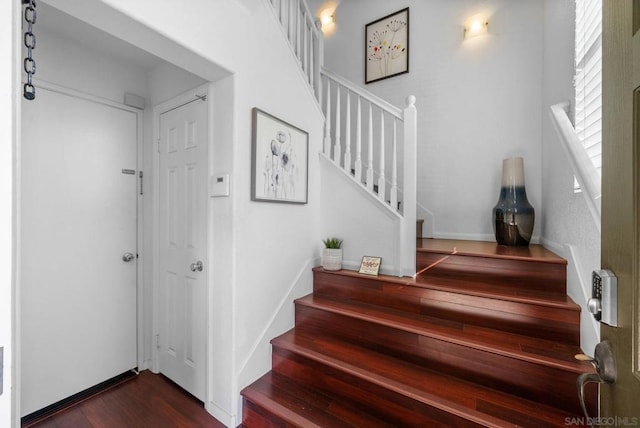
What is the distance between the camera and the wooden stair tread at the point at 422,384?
1.19 m

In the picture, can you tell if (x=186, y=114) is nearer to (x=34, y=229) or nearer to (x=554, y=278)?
(x=34, y=229)

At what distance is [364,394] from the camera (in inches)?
57.7

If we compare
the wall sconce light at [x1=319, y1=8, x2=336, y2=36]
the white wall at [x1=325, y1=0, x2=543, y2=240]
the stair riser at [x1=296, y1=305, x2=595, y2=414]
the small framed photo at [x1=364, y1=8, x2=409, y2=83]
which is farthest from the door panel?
the wall sconce light at [x1=319, y1=8, x2=336, y2=36]

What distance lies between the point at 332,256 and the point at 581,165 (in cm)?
156

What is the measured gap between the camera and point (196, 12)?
1374 millimetres

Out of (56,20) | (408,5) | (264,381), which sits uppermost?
(408,5)

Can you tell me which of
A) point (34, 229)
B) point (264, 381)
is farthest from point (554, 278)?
point (34, 229)

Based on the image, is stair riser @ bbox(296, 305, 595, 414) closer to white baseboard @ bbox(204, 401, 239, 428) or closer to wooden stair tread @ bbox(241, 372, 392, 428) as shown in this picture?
wooden stair tread @ bbox(241, 372, 392, 428)

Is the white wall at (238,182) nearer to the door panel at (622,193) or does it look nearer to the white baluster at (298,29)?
the white baluster at (298,29)

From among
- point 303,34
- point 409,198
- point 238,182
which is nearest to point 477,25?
point 303,34

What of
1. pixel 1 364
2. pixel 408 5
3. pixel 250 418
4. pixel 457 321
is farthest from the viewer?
pixel 408 5

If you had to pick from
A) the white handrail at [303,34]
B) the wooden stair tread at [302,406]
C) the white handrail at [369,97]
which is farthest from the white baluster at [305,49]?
the wooden stair tread at [302,406]

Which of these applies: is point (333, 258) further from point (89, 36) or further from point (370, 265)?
point (89, 36)

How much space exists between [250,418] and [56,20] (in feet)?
8.67
